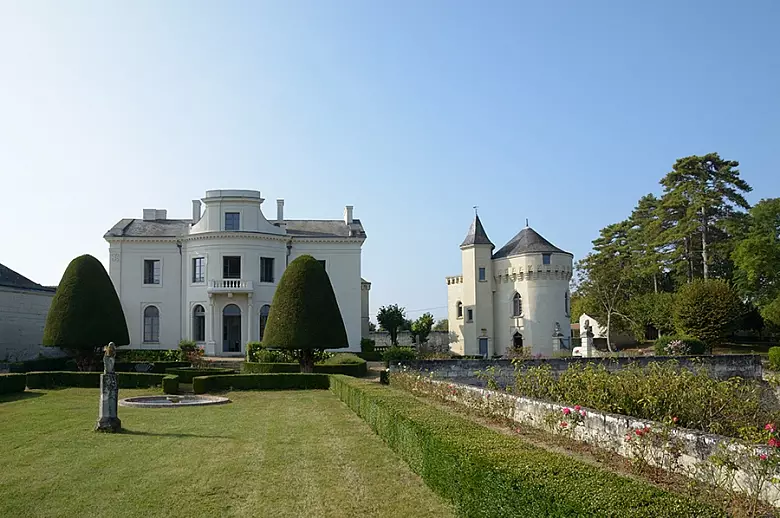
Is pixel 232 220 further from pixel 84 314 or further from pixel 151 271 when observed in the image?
pixel 84 314

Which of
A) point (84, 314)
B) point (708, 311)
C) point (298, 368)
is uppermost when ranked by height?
point (84, 314)

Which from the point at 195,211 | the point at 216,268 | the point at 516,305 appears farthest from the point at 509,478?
the point at 516,305

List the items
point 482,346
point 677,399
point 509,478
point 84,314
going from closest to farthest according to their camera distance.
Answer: point 509,478 < point 677,399 < point 84,314 < point 482,346

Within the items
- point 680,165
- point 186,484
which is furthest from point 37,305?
point 680,165

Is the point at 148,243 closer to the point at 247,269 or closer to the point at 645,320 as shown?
the point at 247,269

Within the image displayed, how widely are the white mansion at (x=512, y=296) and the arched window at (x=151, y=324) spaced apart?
19.7 meters

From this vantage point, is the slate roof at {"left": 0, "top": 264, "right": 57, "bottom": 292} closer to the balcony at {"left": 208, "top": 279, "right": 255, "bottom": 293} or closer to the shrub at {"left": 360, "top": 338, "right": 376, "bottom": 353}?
the balcony at {"left": 208, "top": 279, "right": 255, "bottom": 293}

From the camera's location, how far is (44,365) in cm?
2906

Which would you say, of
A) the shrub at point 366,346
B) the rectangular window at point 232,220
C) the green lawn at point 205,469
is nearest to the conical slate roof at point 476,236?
the shrub at point 366,346

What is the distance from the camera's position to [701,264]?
50406mm

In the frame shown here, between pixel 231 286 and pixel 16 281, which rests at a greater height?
pixel 16 281

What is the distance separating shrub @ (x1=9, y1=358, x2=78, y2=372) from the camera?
27438 millimetres

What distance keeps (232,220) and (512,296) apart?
62.0 ft

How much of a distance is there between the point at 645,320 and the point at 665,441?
152 feet
